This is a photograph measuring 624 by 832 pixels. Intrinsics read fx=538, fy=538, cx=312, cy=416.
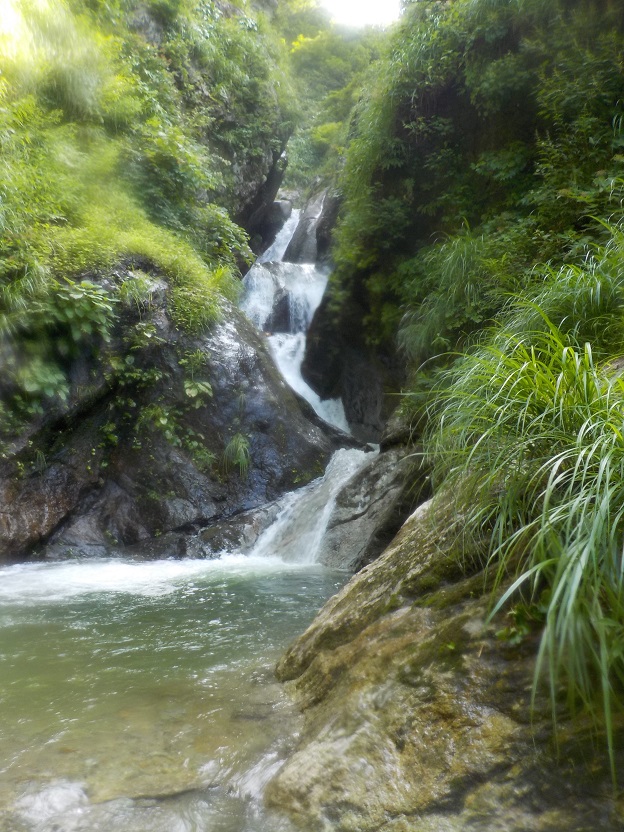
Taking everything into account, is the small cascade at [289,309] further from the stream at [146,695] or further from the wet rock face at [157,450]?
the stream at [146,695]

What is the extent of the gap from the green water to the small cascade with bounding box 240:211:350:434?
6326 mm

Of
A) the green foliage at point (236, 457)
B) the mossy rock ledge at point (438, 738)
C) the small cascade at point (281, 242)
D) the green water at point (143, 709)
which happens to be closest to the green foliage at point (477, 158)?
the green foliage at point (236, 457)

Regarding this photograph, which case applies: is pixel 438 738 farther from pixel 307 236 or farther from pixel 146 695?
pixel 307 236

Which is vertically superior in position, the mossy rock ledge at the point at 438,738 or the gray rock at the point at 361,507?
the gray rock at the point at 361,507

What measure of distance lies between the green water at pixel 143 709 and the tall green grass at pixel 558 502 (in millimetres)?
1026

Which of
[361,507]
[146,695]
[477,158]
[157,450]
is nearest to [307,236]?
[477,158]

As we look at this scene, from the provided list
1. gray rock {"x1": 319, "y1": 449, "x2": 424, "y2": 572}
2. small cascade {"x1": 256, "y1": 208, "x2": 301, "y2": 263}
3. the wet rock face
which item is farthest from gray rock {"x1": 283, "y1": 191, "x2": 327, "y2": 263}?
gray rock {"x1": 319, "y1": 449, "x2": 424, "y2": 572}

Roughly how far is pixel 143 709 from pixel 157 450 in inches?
198

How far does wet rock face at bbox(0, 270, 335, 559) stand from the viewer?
6270mm

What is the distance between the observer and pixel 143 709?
7.76ft

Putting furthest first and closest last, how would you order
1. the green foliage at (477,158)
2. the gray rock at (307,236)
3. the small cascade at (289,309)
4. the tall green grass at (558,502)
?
the gray rock at (307,236) < the small cascade at (289,309) < the green foliage at (477,158) < the tall green grass at (558,502)

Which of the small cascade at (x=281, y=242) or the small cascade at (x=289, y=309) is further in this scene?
the small cascade at (x=281, y=242)

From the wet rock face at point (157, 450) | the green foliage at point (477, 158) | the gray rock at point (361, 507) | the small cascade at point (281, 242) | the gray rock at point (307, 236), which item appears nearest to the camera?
the green foliage at point (477, 158)

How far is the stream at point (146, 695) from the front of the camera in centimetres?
174
